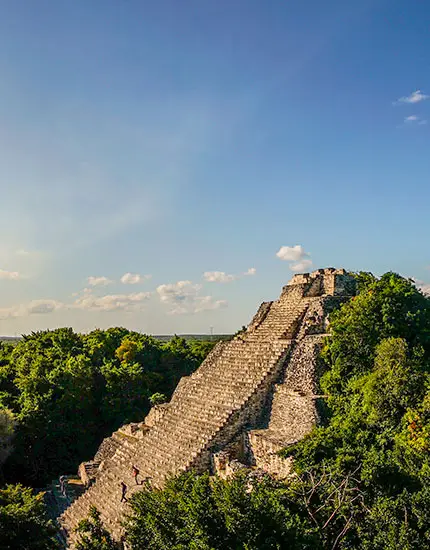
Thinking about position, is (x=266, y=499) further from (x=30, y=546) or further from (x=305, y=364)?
(x=305, y=364)

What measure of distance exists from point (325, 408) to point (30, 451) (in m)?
13.8

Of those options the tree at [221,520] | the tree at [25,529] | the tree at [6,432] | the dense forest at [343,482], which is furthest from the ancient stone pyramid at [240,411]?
the tree at [6,432]

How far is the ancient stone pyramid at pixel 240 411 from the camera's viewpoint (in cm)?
1194

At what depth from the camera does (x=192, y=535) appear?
718 cm

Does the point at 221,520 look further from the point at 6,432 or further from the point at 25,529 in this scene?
the point at 6,432

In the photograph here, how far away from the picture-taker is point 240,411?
41.8ft

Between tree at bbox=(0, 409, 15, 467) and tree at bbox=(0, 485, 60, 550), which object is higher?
tree at bbox=(0, 409, 15, 467)

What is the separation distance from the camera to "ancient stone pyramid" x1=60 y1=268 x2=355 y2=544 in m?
11.9

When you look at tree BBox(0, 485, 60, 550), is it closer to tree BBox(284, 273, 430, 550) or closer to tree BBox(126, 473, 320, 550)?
tree BBox(126, 473, 320, 550)

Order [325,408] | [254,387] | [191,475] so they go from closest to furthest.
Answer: [191,475] → [325,408] → [254,387]

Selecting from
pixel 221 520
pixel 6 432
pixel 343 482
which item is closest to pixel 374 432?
pixel 343 482

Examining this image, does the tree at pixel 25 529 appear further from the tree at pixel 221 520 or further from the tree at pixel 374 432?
the tree at pixel 374 432

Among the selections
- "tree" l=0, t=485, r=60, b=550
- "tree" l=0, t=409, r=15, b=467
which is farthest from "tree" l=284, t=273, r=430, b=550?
"tree" l=0, t=409, r=15, b=467

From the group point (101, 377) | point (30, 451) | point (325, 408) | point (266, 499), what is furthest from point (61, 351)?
point (266, 499)
